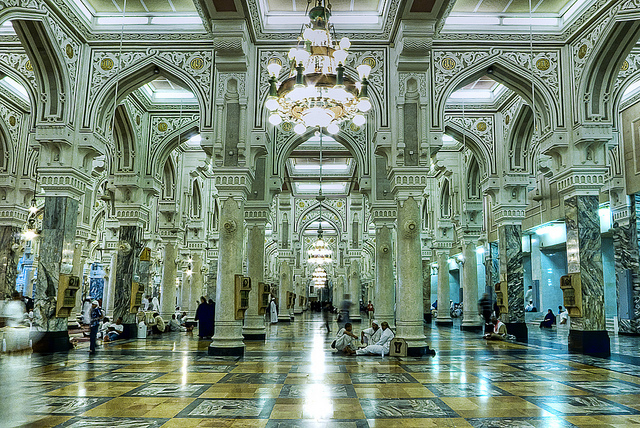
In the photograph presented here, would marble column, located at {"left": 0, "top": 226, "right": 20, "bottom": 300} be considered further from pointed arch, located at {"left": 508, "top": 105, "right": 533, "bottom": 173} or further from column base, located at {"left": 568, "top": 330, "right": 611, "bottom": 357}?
column base, located at {"left": 568, "top": 330, "right": 611, "bottom": 357}

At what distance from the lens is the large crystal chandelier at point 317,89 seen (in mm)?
6781

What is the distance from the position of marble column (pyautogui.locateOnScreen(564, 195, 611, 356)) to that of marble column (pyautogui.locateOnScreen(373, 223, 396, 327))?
399cm

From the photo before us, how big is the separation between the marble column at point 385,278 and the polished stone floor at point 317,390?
3.09 metres

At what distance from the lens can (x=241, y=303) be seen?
888 cm

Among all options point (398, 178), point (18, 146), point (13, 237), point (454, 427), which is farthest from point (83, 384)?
point (18, 146)

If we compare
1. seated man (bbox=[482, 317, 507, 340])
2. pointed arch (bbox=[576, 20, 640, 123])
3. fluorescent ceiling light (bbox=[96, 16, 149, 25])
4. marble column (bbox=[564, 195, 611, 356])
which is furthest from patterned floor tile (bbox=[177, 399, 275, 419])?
seated man (bbox=[482, 317, 507, 340])

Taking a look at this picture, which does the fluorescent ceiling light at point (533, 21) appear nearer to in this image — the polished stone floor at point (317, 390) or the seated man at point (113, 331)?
the polished stone floor at point (317, 390)

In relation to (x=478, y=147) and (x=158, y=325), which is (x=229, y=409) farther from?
(x=478, y=147)

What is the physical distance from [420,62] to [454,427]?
6.58m

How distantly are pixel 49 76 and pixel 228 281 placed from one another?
15.8ft

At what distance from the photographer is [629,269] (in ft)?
41.2

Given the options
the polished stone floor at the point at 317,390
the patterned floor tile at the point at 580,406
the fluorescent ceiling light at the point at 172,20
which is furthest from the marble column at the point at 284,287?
the patterned floor tile at the point at 580,406

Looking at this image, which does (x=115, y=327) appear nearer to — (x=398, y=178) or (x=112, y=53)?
(x=112, y=53)

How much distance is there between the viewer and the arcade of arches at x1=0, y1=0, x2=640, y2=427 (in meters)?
5.35
